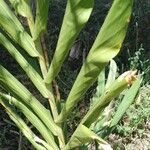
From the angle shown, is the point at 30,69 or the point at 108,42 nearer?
the point at 108,42

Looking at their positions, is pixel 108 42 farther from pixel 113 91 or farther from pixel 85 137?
pixel 85 137

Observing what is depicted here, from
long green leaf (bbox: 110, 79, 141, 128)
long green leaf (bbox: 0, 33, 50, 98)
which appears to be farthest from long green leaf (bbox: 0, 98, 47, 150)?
long green leaf (bbox: 110, 79, 141, 128)

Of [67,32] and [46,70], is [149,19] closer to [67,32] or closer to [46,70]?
[46,70]

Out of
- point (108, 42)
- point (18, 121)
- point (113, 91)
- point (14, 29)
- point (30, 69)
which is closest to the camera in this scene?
point (108, 42)

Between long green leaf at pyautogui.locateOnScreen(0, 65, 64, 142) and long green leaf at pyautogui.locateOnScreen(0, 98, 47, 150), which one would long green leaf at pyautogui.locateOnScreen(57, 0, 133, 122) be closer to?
long green leaf at pyautogui.locateOnScreen(0, 65, 64, 142)

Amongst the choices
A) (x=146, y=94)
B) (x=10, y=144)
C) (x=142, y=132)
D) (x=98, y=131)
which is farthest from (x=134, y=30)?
(x=98, y=131)

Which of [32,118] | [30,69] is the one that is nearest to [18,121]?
[32,118]
